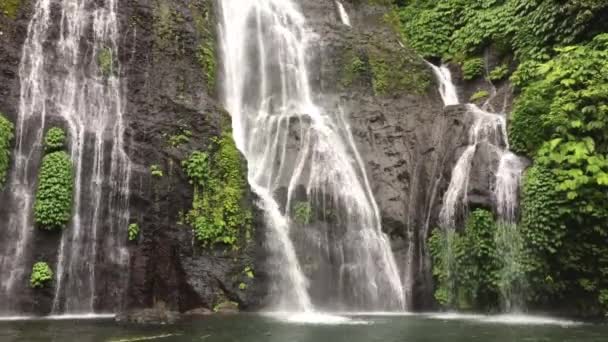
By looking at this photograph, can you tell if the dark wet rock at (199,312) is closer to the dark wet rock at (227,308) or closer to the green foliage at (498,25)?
the dark wet rock at (227,308)

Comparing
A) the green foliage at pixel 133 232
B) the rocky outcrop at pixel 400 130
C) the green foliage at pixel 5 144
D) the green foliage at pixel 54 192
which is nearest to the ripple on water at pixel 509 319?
the rocky outcrop at pixel 400 130

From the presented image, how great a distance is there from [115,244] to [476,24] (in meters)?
16.5

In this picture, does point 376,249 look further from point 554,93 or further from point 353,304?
point 554,93

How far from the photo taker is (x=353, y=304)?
47.3ft

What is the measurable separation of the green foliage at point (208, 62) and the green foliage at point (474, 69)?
9.72m

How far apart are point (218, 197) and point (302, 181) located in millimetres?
2806

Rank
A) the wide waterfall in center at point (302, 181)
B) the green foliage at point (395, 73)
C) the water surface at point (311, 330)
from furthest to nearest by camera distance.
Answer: the green foliage at point (395, 73)
the wide waterfall in center at point (302, 181)
the water surface at point (311, 330)

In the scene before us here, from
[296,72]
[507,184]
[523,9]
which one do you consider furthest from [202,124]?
[523,9]

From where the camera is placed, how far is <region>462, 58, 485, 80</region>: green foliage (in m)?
20.9

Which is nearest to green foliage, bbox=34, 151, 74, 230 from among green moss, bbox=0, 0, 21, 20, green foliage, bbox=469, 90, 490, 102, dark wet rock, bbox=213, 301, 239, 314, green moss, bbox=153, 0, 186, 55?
dark wet rock, bbox=213, 301, 239, 314

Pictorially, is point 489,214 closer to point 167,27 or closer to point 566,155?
point 566,155

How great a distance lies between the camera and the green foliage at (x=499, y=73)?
19938 millimetres

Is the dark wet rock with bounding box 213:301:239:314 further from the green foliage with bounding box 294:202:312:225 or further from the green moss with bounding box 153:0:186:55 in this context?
the green moss with bounding box 153:0:186:55

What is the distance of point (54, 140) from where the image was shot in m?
14.0
